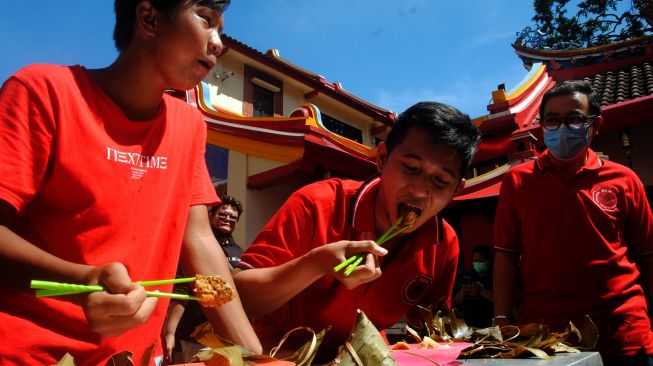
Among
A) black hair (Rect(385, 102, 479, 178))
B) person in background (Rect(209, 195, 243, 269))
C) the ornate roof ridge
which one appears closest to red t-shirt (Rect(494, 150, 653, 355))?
black hair (Rect(385, 102, 479, 178))

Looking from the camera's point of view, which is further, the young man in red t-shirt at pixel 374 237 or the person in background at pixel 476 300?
the person in background at pixel 476 300

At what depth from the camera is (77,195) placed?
1.20 metres

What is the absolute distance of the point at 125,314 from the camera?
92 centimetres

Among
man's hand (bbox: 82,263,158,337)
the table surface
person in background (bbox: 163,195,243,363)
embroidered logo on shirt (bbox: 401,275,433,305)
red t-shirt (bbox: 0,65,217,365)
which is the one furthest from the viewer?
person in background (bbox: 163,195,243,363)

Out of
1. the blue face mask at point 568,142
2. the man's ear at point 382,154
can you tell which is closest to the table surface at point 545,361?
the man's ear at point 382,154

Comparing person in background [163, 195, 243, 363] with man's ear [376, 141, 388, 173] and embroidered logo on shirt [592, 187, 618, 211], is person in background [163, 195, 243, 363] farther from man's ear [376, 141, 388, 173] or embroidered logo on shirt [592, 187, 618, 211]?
embroidered logo on shirt [592, 187, 618, 211]

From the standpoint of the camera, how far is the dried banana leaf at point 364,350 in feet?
3.20

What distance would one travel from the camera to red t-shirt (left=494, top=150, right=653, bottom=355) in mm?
2240

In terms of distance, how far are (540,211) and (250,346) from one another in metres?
1.70

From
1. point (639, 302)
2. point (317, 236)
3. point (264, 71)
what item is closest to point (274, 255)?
point (317, 236)

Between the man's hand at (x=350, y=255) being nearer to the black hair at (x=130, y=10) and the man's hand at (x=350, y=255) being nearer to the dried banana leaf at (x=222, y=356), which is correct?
the dried banana leaf at (x=222, y=356)

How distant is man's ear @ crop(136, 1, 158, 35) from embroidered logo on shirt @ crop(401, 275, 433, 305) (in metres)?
1.24

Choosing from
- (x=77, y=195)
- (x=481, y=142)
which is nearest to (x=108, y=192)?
(x=77, y=195)

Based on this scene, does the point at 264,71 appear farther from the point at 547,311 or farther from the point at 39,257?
the point at 39,257
